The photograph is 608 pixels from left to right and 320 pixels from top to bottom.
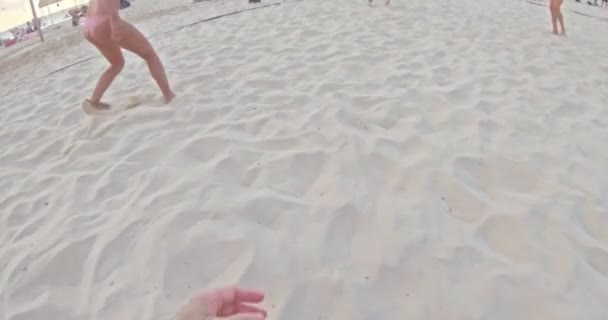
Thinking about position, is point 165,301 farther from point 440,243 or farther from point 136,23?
point 136,23

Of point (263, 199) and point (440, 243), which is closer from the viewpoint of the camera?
point (440, 243)

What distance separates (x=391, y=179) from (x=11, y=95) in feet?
12.2

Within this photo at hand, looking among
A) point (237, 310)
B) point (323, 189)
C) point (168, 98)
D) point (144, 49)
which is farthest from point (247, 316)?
point (144, 49)

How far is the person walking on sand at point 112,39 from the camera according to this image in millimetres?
3426

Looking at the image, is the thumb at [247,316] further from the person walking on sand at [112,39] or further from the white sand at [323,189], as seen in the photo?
the person walking on sand at [112,39]

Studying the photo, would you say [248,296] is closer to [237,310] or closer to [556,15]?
[237,310]

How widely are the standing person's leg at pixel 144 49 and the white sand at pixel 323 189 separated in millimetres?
154

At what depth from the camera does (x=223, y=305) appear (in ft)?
5.63

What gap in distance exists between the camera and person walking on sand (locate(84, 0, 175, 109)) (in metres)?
3.43

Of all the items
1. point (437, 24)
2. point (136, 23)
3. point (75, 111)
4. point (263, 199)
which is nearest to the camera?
point (263, 199)

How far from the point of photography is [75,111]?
12.3ft

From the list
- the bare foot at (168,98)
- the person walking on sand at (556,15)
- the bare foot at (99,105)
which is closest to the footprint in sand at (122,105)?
the bare foot at (99,105)

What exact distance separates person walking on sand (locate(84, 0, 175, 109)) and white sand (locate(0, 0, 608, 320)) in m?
0.20

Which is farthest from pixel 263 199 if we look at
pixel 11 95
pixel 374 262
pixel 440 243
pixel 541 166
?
pixel 11 95
